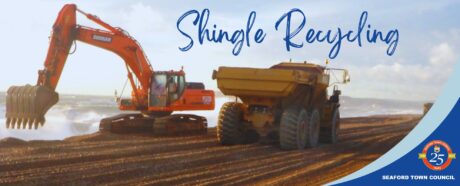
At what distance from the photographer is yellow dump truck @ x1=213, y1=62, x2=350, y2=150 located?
11977 millimetres

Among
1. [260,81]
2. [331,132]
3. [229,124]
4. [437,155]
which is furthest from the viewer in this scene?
[331,132]

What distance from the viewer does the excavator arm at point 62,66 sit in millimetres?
13766

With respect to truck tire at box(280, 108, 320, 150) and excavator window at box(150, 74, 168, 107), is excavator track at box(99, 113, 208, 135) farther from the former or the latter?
truck tire at box(280, 108, 320, 150)

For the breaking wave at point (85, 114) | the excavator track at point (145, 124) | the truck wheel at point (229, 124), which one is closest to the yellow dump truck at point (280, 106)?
the truck wheel at point (229, 124)

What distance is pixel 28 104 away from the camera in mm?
13703

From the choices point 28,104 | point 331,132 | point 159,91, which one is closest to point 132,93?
point 159,91

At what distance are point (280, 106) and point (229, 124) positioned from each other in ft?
4.31

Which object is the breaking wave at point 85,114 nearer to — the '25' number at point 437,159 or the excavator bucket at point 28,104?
the excavator bucket at point 28,104

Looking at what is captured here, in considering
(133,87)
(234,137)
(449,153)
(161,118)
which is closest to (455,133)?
(449,153)

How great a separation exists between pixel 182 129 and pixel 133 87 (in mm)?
2005

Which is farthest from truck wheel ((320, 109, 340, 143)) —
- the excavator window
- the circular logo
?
the circular logo

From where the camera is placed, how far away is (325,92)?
14500 mm

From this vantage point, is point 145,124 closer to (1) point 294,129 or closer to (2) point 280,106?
(2) point 280,106

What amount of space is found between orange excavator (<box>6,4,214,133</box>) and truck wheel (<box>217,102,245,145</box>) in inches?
110
